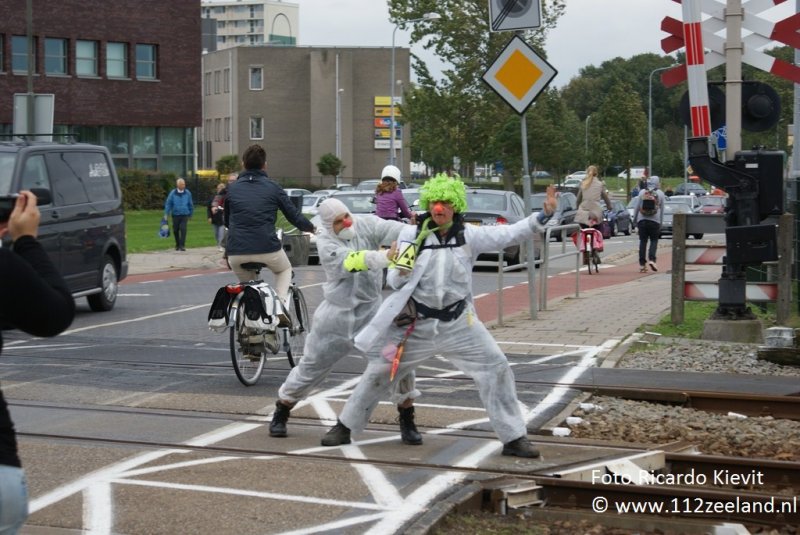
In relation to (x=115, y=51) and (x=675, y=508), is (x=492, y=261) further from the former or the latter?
(x=115, y=51)

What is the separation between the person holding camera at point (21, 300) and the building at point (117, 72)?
5327 cm

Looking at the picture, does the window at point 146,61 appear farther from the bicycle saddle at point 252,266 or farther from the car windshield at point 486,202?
the bicycle saddle at point 252,266

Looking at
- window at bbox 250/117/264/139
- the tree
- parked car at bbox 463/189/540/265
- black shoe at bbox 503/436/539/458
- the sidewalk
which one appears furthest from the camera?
window at bbox 250/117/264/139

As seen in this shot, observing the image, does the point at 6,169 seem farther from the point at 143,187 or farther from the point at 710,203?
the point at 143,187

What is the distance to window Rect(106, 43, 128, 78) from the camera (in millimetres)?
58750

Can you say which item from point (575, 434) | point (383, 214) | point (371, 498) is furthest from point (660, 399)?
point (383, 214)

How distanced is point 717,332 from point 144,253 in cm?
1946

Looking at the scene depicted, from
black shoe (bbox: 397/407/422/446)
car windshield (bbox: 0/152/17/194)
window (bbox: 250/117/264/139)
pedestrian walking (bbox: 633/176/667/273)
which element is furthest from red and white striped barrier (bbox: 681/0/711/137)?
window (bbox: 250/117/264/139)

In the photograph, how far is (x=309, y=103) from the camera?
9194cm

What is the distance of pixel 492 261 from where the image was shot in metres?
25.9

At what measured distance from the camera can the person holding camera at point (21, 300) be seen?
12.2ft

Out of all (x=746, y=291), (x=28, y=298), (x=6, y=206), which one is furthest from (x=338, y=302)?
(x=746, y=291)

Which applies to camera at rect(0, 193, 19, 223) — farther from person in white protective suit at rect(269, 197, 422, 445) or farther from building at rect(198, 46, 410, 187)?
building at rect(198, 46, 410, 187)

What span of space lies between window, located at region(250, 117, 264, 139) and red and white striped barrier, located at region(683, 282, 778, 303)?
7965 cm
